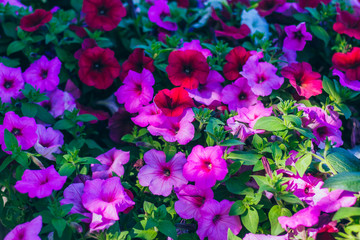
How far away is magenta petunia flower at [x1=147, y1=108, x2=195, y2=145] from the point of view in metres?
1.35

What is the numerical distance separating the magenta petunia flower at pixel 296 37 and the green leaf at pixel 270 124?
51cm

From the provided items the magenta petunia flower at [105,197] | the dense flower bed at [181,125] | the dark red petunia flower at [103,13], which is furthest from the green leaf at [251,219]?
the dark red petunia flower at [103,13]

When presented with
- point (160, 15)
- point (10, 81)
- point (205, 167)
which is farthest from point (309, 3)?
point (10, 81)

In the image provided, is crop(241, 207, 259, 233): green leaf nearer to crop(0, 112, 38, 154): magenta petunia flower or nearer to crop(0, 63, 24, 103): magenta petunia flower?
A: crop(0, 112, 38, 154): magenta petunia flower

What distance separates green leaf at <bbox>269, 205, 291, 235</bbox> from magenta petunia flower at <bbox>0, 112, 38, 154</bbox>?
2.82 feet

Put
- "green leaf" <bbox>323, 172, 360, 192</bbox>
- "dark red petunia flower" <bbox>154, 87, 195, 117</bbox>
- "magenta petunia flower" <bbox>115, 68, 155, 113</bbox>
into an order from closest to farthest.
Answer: "green leaf" <bbox>323, 172, 360, 192</bbox> < "dark red petunia flower" <bbox>154, 87, 195, 117</bbox> < "magenta petunia flower" <bbox>115, 68, 155, 113</bbox>

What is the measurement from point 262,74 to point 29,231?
3.39ft

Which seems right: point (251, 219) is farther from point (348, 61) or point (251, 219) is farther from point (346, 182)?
point (348, 61)

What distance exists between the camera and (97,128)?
6.11 feet

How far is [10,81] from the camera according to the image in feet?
5.30

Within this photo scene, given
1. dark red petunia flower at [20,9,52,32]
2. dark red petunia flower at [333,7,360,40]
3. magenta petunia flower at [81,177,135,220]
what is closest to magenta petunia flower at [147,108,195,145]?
magenta petunia flower at [81,177,135,220]

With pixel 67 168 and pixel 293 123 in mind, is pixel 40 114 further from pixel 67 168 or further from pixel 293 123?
pixel 293 123

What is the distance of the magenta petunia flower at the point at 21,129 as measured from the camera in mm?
1373

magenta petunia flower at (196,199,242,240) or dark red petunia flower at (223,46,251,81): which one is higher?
dark red petunia flower at (223,46,251,81)
